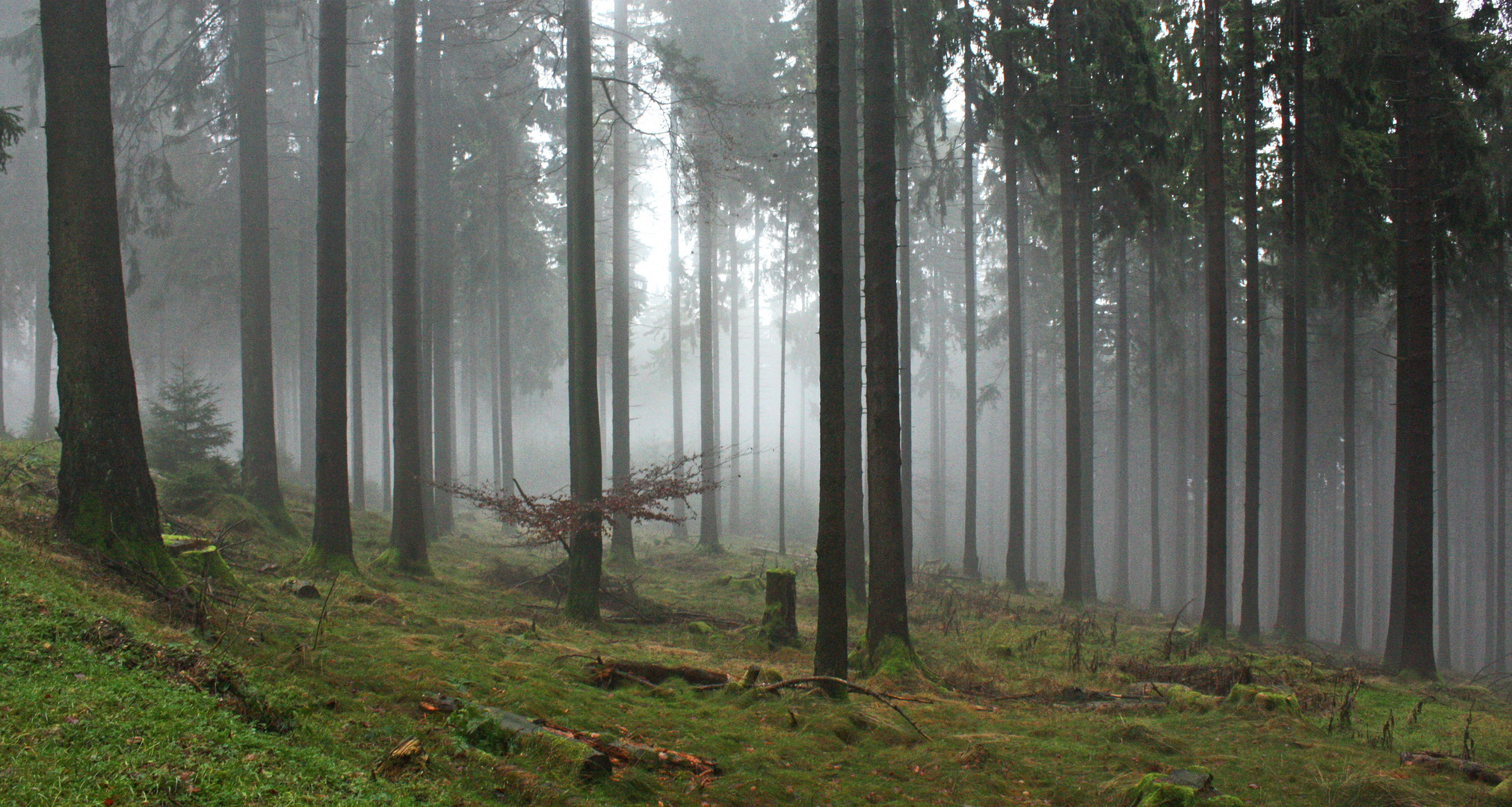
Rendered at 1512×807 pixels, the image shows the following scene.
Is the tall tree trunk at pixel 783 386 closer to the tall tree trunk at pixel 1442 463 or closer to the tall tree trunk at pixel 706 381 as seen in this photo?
the tall tree trunk at pixel 706 381

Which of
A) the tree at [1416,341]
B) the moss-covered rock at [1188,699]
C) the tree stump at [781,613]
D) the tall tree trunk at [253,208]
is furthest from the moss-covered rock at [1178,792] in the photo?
the tall tree trunk at [253,208]

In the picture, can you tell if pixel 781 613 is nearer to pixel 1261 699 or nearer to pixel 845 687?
pixel 845 687

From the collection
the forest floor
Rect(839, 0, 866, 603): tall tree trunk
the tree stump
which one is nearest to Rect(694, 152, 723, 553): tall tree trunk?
Rect(839, 0, 866, 603): tall tree trunk

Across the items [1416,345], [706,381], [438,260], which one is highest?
[438,260]

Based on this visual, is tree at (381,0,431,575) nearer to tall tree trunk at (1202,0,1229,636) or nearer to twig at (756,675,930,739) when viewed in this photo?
twig at (756,675,930,739)

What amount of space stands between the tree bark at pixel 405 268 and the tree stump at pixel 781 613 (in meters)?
6.02

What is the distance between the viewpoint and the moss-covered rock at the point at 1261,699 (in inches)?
298

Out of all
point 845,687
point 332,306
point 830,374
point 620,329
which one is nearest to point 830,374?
point 830,374

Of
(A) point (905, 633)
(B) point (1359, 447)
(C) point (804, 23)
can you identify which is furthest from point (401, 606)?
(B) point (1359, 447)

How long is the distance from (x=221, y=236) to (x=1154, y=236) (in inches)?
1012

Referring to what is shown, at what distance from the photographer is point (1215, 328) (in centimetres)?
1323

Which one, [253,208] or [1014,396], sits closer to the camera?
[253,208]

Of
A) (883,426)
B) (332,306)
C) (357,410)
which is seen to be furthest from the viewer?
(357,410)

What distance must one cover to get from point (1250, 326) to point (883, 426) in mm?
9490
